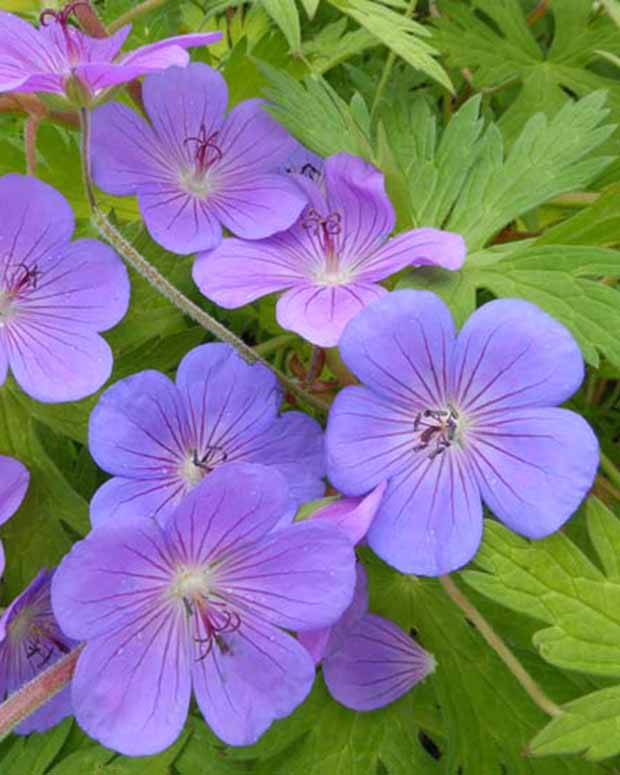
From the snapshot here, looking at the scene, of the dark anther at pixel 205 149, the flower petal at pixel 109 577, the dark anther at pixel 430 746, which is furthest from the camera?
the dark anther at pixel 430 746

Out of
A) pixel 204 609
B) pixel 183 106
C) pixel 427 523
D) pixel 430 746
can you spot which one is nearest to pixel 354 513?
pixel 427 523

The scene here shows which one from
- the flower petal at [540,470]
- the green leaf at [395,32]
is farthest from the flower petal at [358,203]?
the flower petal at [540,470]

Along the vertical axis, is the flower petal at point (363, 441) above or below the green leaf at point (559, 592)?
above

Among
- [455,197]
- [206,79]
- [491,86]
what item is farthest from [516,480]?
[491,86]

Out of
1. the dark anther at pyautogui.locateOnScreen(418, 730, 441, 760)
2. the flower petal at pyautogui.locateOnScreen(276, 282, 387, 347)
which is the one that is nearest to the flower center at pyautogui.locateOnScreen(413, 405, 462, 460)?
the flower petal at pyautogui.locateOnScreen(276, 282, 387, 347)

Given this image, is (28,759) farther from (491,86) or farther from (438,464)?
(491,86)

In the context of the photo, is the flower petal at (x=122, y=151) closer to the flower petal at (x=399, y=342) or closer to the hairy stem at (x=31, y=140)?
the hairy stem at (x=31, y=140)

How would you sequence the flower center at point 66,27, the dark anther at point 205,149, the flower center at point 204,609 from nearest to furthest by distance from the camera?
1. the flower center at point 204,609
2. the flower center at point 66,27
3. the dark anther at point 205,149
